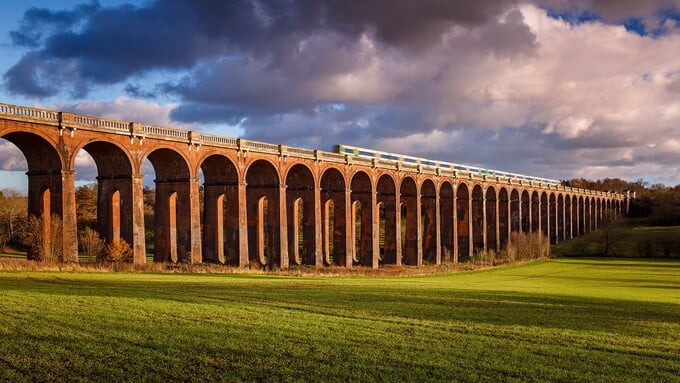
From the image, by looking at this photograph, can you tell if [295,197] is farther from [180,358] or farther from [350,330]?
[180,358]

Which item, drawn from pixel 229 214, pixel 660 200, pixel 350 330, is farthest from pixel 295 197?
pixel 660 200

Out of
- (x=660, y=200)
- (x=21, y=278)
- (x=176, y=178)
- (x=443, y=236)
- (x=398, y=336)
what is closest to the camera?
(x=398, y=336)

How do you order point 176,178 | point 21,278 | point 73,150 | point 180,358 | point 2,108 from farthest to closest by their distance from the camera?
point 176,178 < point 73,150 < point 2,108 < point 21,278 < point 180,358

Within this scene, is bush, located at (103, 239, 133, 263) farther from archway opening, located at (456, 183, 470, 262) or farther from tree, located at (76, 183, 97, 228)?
archway opening, located at (456, 183, 470, 262)

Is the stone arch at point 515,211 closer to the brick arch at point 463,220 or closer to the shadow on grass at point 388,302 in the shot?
the brick arch at point 463,220

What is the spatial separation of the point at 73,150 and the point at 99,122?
2771 millimetres

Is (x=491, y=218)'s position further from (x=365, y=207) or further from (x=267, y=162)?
(x=267, y=162)

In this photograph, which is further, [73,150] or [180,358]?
[73,150]

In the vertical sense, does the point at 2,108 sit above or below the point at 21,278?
above

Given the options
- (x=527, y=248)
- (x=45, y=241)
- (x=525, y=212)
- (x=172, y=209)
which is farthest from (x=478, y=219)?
(x=45, y=241)

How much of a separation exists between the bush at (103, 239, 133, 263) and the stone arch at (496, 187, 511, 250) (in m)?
62.6

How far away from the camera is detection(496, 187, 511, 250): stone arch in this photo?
89.0m

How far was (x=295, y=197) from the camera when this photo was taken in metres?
54.2

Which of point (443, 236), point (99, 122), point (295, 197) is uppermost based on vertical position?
point (99, 122)
